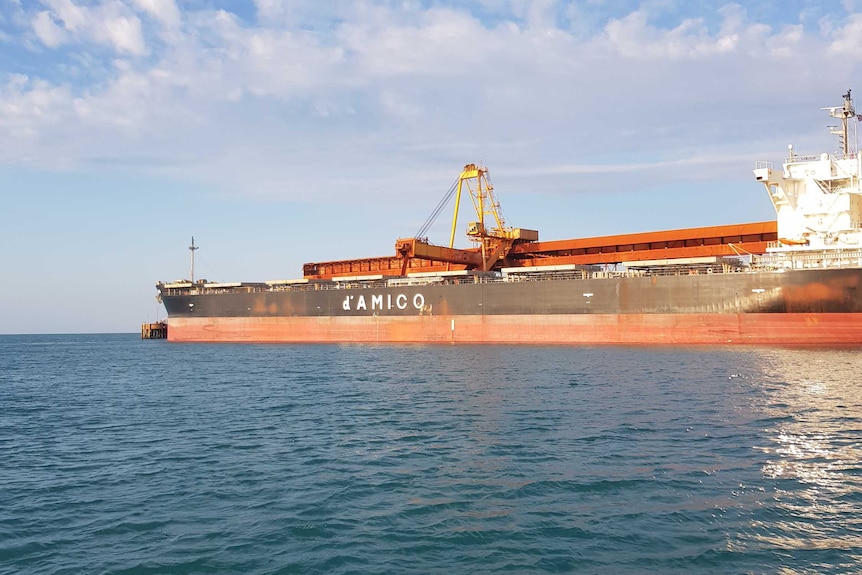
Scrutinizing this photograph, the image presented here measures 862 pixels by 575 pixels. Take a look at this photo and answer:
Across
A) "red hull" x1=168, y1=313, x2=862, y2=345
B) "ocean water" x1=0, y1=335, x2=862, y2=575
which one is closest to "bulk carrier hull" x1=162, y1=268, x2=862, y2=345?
"red hull" x1=168, y1=313, x2=862, y2=345

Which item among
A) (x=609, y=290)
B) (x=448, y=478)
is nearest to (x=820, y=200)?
(x=609, y=290)

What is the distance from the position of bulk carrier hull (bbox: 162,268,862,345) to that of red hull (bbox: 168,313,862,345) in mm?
52

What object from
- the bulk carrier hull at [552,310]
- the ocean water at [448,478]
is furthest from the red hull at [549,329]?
the ocean water at [448,478]

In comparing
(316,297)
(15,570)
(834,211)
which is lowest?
(15,570)

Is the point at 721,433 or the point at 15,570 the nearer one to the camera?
the point at 15,570

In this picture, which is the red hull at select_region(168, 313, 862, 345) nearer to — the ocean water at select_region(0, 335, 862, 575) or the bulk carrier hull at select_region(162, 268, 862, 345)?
the bulk carrier hull at select_region(162, 268, 862, 345)

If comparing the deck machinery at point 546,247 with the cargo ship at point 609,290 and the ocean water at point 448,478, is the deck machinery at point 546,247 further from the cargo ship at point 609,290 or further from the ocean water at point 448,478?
the ocean water at point 448,478

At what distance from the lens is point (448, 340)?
Result: 128 feet

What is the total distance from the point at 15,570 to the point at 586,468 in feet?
24.0

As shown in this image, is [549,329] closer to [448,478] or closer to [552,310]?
[552,310]

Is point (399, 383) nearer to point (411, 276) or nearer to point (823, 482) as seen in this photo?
point (823, 482)

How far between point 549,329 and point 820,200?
567 inches

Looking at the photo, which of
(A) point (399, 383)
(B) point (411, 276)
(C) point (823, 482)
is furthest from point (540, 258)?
(C) point (823, 482)

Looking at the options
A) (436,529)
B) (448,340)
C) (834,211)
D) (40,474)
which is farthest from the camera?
(448,340)
